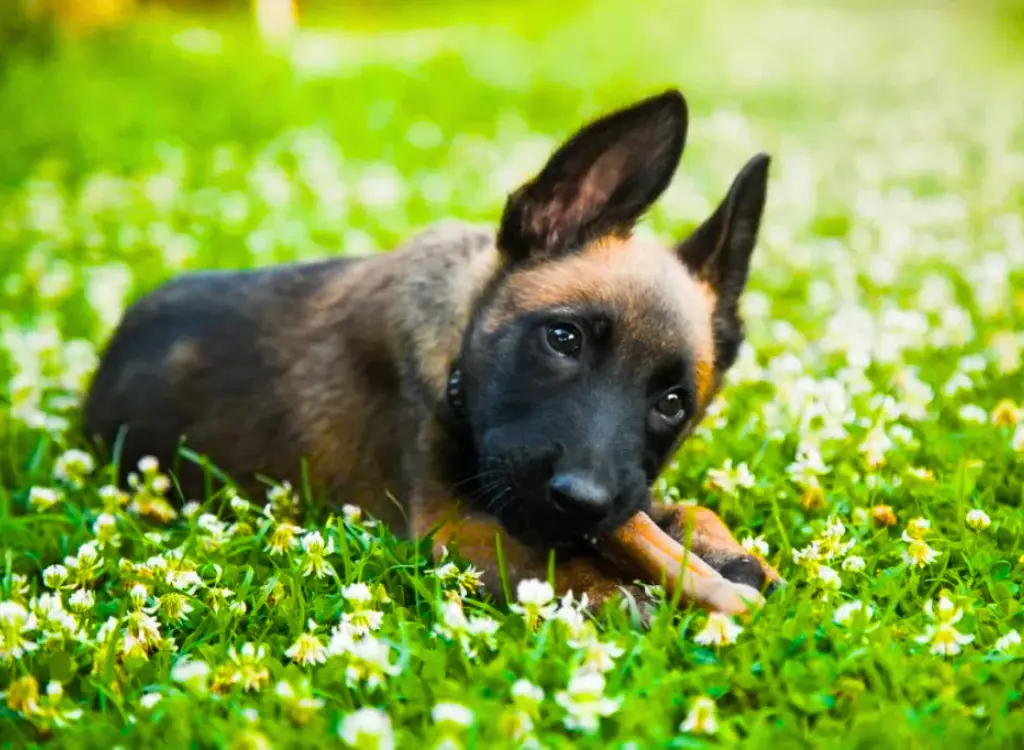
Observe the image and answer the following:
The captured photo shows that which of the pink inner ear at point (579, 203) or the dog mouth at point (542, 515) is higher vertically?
the pink inner ear at point (579, 203)

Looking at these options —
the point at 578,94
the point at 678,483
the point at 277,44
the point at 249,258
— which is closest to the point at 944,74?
the point at 578,94

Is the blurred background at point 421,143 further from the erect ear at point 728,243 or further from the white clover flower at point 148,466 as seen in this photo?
the erect ear at point 728,243

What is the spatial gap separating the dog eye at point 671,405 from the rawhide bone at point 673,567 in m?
0.32

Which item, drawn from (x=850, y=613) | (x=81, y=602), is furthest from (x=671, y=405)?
(x=81, y=602)

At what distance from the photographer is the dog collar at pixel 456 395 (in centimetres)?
387

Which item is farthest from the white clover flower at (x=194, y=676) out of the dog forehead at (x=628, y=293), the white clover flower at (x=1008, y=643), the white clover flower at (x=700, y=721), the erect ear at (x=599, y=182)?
the white clover flower at (x=1008, y=643)

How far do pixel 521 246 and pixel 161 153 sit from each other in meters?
7.06

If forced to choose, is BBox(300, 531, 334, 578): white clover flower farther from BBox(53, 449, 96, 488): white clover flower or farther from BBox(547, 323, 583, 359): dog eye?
BBox(53, 449, 96, 488): white clover flower

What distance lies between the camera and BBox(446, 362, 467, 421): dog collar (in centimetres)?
387

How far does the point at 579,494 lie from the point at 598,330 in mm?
591

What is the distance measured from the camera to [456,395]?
3.88 metres

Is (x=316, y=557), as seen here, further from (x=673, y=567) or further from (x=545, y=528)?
(x=673, y=567)

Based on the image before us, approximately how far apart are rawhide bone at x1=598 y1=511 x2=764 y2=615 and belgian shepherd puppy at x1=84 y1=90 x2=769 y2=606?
7 cm

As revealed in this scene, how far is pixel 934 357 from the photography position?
5668 mm
